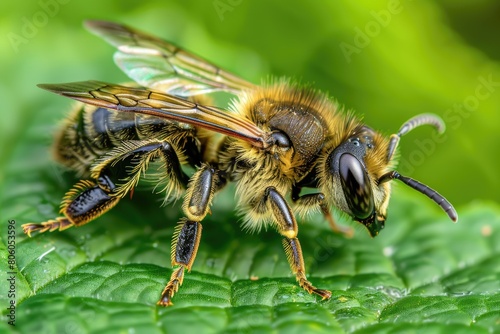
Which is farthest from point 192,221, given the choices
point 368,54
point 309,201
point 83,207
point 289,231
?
point 368,54

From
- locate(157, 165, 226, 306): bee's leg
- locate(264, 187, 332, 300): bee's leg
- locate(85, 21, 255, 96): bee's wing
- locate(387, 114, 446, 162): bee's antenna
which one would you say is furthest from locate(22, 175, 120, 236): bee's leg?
locate(387, 114, 446, 162): bee's antenna

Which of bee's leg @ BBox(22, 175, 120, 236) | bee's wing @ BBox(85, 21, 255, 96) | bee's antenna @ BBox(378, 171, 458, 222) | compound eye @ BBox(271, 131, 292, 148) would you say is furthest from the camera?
bee's wing @ BBox(85, 21, 255, 96)

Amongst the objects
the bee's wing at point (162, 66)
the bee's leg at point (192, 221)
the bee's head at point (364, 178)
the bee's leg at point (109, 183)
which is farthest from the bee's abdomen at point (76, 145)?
the bee's head at point (364, 178)

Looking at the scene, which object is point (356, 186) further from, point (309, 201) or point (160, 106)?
point (160, 106)

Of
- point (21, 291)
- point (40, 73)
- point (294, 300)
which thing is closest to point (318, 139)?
point (294, 300)

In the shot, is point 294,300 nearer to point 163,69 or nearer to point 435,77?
point 163,69

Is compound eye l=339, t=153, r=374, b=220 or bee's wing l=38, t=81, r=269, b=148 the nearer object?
compound eye l=339, t=153, r=374, b=220

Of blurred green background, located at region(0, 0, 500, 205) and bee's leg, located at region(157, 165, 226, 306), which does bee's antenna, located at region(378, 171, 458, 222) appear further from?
blurred green background, located at region(0, 0, 500, 205)
